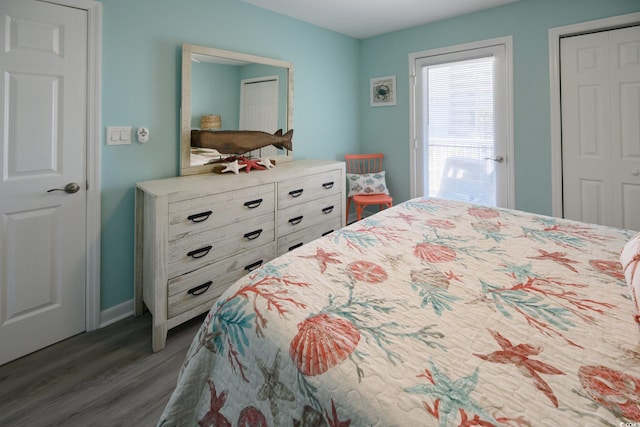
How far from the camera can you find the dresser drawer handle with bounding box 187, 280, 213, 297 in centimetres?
216

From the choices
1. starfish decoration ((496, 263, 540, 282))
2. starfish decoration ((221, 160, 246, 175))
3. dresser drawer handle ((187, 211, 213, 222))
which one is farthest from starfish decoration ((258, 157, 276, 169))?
starfish decoration ((496, 263, 540, 282))

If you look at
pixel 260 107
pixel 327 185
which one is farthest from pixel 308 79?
pixel 327 185

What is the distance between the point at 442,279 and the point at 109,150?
2.22 meters

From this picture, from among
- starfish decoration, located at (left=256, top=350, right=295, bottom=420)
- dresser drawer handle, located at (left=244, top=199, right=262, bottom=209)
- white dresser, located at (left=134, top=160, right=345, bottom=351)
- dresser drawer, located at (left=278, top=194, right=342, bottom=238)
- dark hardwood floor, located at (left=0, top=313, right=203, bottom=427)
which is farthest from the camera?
dresser drawer, located at (left=278, top=194, right=342, bottom=238)

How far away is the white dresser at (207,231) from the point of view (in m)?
2.01

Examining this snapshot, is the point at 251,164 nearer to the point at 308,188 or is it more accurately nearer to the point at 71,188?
the point at 308,188

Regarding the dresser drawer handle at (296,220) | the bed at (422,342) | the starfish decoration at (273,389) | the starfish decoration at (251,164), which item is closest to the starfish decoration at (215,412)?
the bed at (422,342)

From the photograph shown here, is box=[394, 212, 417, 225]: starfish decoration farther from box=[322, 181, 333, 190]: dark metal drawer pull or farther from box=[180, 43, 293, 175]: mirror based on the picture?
box=[180, 43, 293, 175]: mirror

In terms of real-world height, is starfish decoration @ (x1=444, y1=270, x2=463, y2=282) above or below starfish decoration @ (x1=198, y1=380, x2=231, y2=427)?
above

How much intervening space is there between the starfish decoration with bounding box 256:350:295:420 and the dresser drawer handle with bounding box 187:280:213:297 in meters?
1.47

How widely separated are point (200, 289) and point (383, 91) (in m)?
3.23

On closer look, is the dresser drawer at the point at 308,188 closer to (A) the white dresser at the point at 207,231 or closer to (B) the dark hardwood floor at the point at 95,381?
(A) the white dresser at the point at 207,231

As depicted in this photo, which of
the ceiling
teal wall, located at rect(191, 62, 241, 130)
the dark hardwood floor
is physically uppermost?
the ceiling

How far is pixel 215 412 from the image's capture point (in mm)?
959
